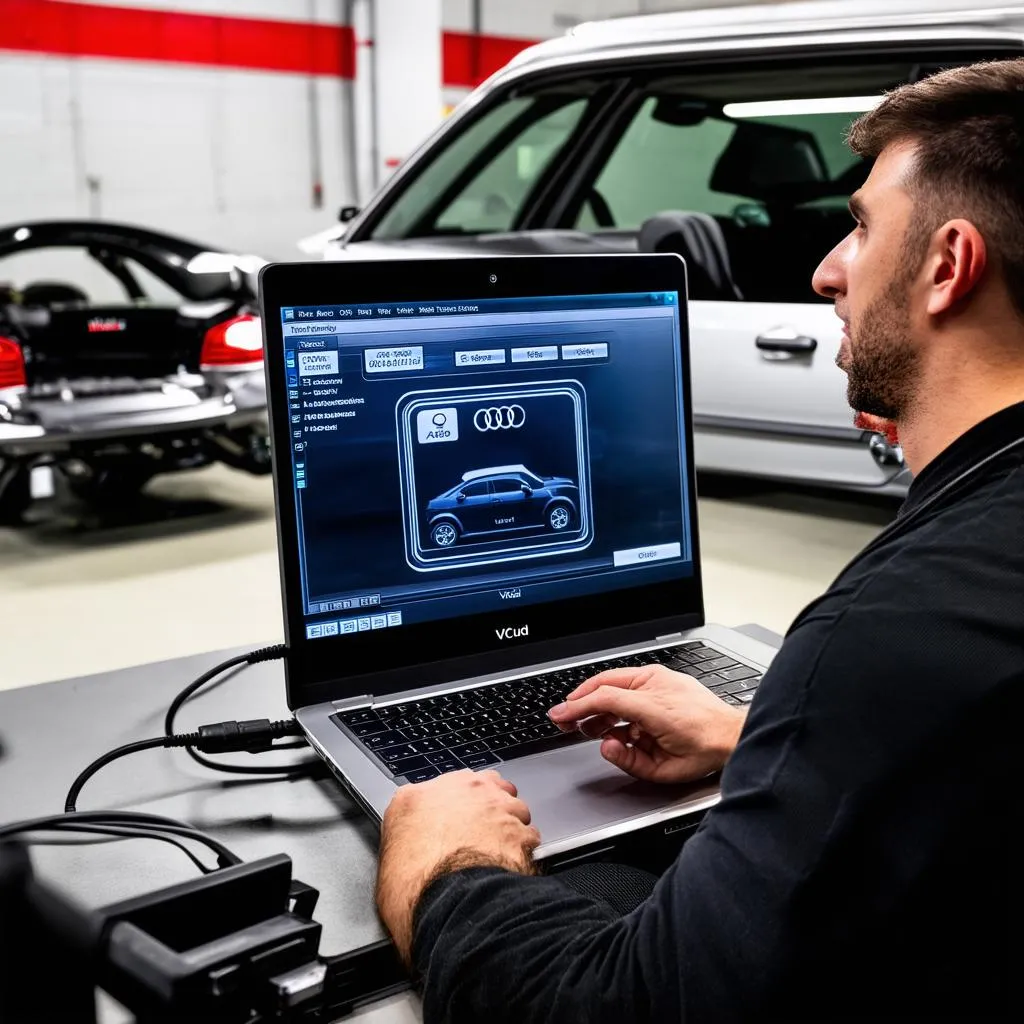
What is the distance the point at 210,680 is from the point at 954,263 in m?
0.81

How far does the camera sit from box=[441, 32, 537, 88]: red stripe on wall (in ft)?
31.9

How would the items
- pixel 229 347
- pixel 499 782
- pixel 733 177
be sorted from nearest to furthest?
1. pixel 499 782
2. pixel 229 347
3. pixel 733 177

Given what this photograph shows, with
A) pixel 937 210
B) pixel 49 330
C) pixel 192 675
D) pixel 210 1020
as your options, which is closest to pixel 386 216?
pixel 49 330

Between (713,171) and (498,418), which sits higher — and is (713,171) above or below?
above

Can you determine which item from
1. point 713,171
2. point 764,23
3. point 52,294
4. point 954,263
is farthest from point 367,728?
point 52,294

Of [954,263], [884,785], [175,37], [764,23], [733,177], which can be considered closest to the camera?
[884,785]

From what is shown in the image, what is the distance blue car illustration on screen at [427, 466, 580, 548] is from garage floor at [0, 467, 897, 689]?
6.06ft

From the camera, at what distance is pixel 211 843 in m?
0.77

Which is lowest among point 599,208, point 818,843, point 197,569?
point 197,569

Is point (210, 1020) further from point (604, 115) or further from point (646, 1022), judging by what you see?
point (604, 115)

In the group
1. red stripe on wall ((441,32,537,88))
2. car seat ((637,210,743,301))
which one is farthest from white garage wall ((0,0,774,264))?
car seat ((637,210,743,301))

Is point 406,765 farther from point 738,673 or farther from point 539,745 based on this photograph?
point 738,673

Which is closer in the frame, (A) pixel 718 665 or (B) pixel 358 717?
(B) pixel 358 717

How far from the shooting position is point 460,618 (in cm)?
108
